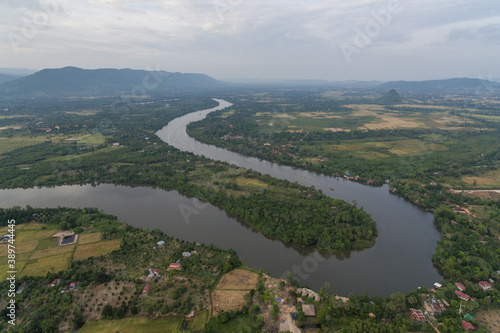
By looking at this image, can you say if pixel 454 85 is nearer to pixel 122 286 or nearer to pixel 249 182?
pixel 249 182

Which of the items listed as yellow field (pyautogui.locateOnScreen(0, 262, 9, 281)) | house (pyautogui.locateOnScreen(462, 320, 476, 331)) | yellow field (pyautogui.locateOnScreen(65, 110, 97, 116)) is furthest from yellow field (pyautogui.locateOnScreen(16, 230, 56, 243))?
yellow field (pyautogui.locateOnScreen(65, 110, 97, 116))

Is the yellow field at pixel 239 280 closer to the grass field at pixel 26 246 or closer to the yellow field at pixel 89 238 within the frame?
the yellow field at pixel 89 238

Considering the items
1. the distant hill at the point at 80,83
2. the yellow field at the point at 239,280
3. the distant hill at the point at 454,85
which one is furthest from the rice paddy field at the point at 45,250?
the distant hill at the point at 454,85

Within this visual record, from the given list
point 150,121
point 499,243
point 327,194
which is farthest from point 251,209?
point 150,121

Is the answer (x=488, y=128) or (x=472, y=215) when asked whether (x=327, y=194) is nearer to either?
(x=472, y=215)

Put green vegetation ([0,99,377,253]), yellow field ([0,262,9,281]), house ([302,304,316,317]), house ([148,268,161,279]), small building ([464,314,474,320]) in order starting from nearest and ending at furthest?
1. small building ([464,314,474,320])
2. house ([302,304,316,317])
3. yellow field ([0,262,9,281])
4. house ([148,268,161,279])
5. green vegetation ([0,99,377,253])

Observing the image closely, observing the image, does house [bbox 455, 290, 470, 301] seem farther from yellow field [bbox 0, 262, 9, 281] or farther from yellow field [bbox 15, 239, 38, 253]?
yellow field [bbox 15, 239, 38, 253]
